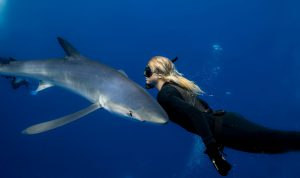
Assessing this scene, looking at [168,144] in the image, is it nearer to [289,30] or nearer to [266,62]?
[266,62]

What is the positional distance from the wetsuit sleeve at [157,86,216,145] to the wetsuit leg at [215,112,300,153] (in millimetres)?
504

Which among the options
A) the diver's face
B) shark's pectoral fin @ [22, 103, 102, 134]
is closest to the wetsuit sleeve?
the diver's face

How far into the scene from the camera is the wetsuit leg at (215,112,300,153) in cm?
408

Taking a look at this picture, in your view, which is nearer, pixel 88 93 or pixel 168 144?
pixel 88 93

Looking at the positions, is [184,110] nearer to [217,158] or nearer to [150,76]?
[217,158]

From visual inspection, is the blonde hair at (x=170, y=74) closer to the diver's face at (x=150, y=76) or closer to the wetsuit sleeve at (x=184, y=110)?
the diver's face at (x=150, y=76)

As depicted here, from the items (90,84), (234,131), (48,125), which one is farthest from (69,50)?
(234,131)

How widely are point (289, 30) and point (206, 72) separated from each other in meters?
20.2

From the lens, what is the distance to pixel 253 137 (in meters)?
4.16

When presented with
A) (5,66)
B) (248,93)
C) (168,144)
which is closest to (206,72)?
(248,93)

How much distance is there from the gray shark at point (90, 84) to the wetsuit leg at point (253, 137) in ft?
3.05

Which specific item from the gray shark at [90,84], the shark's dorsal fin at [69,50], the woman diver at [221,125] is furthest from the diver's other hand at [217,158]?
the shark's dorsal fin at [69,50]

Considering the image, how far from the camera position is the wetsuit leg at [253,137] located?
4078mm

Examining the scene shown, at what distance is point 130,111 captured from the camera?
392 cm
